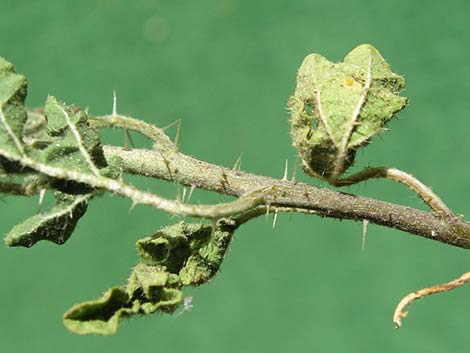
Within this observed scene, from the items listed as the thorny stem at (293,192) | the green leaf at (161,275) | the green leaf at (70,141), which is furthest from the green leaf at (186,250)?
the green leaf at (70,141)

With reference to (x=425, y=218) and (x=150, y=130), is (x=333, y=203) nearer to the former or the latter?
(x=425, y=218)

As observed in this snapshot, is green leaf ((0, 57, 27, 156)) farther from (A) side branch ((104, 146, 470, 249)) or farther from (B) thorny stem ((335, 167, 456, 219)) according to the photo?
(B) thorny stem ((335, 167, 456, 219))

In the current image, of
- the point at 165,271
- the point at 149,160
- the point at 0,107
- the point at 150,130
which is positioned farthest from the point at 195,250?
the point at 0,107

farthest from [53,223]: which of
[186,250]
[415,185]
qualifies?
[415,185]

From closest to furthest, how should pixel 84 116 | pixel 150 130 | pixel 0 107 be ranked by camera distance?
pixel 0 107
pixel 84 116
pixel 150 130

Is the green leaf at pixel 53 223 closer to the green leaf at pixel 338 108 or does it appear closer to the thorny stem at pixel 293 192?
the thorny stem at pixel 293 192

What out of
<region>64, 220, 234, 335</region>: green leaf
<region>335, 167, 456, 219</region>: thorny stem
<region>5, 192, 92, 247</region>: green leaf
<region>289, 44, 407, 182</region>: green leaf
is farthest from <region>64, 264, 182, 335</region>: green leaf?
<region>335, 167, 456, 219</region>: thorny stem

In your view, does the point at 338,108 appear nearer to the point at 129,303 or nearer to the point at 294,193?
the point at 294,193
